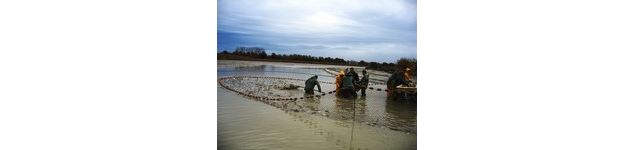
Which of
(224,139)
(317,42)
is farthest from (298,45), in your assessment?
(224,139)

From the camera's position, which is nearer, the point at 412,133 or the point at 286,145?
the point at 286,145

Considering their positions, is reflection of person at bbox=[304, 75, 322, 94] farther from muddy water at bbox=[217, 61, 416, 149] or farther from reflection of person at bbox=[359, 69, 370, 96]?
reflection of person at bbox=[359, 69, 370, 96]

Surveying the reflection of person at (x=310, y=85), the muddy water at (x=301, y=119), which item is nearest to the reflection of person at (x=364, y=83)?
the muddy water at (x=301, y=119)

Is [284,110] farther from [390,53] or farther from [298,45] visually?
[390,53]

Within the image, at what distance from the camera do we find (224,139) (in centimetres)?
332

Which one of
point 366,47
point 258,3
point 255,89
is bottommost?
point 255,89

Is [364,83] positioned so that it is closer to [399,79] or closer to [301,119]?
[399,79]

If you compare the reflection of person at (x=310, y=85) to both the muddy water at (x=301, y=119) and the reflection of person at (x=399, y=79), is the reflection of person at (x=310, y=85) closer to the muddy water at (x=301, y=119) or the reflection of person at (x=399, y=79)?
the muddy water at (x=301, y=119)

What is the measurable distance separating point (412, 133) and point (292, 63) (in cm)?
75

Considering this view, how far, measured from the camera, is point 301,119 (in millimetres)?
3363

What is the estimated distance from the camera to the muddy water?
3297mm

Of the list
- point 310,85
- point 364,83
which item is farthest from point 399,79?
point 310,85

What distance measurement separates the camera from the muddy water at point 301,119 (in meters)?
3.30
